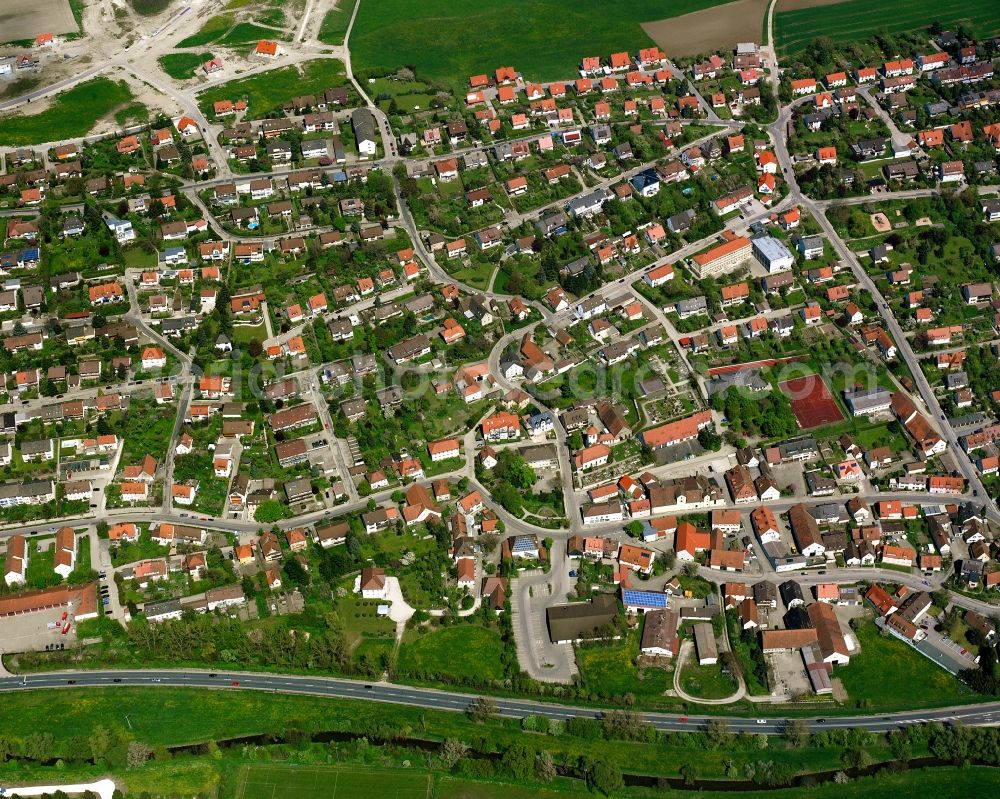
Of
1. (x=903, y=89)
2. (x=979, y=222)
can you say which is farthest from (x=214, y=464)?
(x=903, y=89)

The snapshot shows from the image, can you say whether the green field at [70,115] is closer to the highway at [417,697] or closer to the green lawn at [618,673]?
the highway at [417,697]

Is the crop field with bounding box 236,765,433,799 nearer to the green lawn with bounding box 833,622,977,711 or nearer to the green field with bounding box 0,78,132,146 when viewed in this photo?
the green lawn with bounding box 833,622,977,711

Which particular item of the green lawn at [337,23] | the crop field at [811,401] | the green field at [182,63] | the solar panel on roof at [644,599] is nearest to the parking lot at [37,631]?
the solar panel on roof at [644,599]

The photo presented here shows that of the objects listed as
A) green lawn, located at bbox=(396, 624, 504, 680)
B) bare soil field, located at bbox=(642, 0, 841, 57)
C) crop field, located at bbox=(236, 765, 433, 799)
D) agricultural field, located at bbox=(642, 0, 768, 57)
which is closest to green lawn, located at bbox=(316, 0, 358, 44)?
bare soil field, located at bbox=(642, 0, 841, 57)

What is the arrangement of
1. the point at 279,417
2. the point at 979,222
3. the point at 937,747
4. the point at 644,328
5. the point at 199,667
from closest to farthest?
the point at 937,747 → the point at 199,667 → the point at 279,417 → the point at 644,328 → the point at 979,222

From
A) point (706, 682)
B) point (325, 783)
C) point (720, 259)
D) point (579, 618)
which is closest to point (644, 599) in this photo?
point (579, 618)

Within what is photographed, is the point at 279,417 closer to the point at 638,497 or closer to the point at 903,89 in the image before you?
the point at 638,497
